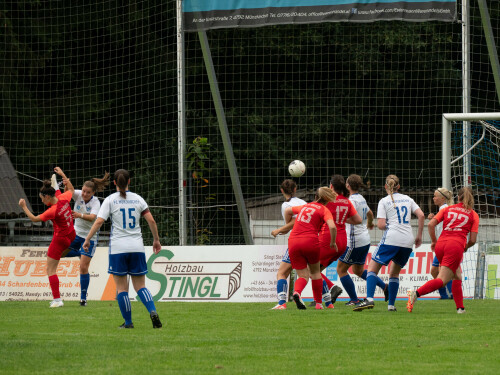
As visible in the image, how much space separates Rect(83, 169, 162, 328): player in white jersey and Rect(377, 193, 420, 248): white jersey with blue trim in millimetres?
4138

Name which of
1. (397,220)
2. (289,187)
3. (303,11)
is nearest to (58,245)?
(289,187)

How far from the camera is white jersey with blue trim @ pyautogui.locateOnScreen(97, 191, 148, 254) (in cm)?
995

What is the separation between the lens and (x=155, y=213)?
22.2 meters

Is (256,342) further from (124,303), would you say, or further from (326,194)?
(326,194)

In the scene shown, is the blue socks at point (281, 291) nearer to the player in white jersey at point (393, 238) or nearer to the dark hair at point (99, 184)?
the player in white jersey at point (393, 238)

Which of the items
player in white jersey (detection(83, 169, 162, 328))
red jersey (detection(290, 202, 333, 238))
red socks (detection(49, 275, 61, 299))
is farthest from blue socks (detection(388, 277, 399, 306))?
red socks (detection(49, 275, 61, 299))

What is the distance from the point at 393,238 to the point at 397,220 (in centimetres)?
29

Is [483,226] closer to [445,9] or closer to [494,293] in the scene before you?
[494,293]

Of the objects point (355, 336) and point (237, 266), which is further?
point (237, 266)

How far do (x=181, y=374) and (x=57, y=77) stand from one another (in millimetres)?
22481

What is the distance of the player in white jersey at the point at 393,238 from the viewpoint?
12.7 meters

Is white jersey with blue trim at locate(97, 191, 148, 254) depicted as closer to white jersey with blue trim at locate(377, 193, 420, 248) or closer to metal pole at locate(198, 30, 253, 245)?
white jersey with blue trim at locate(377, 193, 420, 248)

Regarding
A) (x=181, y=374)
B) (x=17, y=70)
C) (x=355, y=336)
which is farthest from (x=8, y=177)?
(x=181, y=374)

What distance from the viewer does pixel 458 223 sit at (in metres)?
12.0
